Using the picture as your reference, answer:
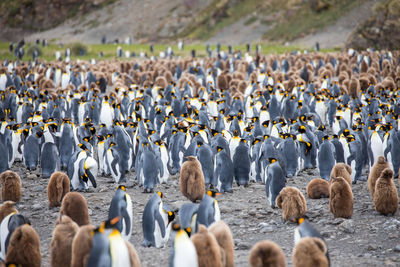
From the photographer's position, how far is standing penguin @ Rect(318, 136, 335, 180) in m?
8.36

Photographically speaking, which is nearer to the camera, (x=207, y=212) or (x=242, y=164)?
(x=207, y=212)

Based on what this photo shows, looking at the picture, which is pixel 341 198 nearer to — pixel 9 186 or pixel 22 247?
pixel 22 247

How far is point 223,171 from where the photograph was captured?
7.77 metres

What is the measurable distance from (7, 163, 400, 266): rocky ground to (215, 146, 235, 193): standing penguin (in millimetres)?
177

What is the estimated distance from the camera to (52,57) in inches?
1337

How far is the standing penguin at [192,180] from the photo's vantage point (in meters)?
7.13

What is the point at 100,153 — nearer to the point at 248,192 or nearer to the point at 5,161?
the point at 5,161

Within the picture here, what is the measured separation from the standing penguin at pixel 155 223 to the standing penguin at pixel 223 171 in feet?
6.82

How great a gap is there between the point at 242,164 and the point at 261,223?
1837 mm

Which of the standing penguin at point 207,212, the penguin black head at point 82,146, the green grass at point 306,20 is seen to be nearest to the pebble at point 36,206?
the penguin black head at point 82,146

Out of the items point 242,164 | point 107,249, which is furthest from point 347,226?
point 107,249

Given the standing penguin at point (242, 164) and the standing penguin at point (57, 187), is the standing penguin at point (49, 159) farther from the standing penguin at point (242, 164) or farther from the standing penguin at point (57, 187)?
the standing penguin at point (242, 164)

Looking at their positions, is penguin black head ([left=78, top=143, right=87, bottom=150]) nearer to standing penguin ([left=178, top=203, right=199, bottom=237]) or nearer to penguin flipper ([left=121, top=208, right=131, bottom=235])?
penguin flipper ([left=121, top=208, right=131, bottom=235])

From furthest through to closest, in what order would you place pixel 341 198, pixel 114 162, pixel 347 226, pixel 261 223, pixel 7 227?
pixel 114 162 → pixel 261 223 → pixel 341 198 → pixel 347 226 → pixel 7 227
